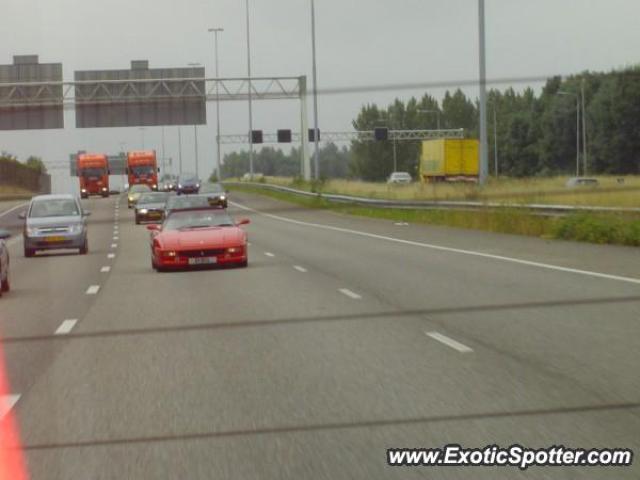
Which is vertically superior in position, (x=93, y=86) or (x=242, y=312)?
(x=93, y=86)

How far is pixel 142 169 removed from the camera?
95000mm

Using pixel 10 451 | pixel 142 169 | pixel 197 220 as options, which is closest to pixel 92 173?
pixel 142 169

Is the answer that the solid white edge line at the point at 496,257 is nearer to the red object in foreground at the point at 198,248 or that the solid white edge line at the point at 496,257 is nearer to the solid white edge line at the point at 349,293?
the solid white edge line at the point at 349,293

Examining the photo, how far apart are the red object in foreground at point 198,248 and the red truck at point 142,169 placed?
68.5 metres

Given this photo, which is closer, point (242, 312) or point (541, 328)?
point (541, 328)

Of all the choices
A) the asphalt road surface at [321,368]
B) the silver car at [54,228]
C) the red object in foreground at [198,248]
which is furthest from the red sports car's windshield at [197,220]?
the silver car at [54,228]

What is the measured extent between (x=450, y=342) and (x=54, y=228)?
23344 mm

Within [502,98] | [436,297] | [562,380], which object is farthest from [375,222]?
[502,98]

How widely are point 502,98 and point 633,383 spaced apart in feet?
563

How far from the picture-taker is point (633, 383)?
10.0 m

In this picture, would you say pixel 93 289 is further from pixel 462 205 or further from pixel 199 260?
pixel 462 205

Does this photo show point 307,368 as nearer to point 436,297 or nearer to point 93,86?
point 436,297

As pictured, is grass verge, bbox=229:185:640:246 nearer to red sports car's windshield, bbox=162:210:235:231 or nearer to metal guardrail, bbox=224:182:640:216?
metal guardrail, bbox=224:182:640:216

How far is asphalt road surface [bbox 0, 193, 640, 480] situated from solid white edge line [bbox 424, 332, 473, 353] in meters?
0.08
